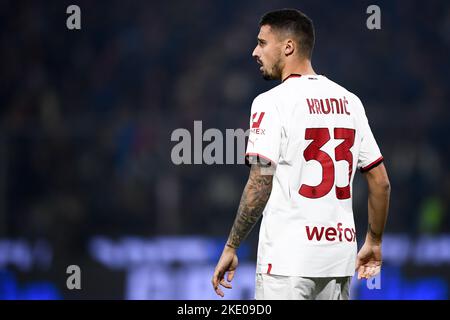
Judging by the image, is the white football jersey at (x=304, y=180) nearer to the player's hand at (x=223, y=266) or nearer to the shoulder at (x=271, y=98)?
the shoulder at (x=271, y=98)

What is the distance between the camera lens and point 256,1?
450 inches

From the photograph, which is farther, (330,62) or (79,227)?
(330,62)

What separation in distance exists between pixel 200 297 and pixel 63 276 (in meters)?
1.23

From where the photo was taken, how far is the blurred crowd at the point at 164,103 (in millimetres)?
8609

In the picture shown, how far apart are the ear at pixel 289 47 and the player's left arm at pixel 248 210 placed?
0.52 metres

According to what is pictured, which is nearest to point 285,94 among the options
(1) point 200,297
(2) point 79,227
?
(1) point 200,297

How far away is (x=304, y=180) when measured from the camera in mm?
3748

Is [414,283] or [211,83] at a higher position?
[211,83]

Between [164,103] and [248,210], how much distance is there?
655 centimetres

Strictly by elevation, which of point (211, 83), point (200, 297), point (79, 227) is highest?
point (211, 83)

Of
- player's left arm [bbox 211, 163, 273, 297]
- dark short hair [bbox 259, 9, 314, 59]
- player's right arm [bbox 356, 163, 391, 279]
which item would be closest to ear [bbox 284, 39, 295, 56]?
dark short hair [bbox 259, 9, 314, 59]

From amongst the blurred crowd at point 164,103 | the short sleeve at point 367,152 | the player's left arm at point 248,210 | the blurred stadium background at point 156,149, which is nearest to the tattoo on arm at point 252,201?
the player's left arm at point 248,210
